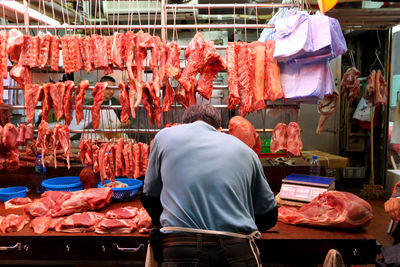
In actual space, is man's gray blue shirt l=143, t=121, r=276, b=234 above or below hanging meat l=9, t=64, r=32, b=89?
below

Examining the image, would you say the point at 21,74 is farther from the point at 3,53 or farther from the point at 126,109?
the point at 126,109

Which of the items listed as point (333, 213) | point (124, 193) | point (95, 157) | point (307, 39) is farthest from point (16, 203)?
point (307, 39)

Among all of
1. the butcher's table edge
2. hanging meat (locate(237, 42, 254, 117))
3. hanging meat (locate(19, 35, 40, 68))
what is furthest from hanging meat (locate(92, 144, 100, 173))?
hanging meat (locate(237, 42, 254, 117))

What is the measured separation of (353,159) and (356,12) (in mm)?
3967

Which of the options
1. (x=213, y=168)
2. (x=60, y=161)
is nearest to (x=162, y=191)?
(x=213, y=168)

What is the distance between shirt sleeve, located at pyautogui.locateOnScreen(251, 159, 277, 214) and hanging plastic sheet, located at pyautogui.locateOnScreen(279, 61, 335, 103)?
1642 millimetres

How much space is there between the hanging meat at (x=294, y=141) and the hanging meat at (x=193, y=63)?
1249 mm

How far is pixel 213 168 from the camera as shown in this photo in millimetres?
2189

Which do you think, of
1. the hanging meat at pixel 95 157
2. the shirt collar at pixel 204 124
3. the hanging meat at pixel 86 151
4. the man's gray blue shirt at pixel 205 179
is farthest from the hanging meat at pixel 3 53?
the shirt collar at pixel 204 124

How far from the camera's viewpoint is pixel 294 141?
3928 mm

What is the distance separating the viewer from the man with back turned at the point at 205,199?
215 cm

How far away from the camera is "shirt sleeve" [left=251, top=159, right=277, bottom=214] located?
238 centimetres

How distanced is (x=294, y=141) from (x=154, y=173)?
2.05 metres

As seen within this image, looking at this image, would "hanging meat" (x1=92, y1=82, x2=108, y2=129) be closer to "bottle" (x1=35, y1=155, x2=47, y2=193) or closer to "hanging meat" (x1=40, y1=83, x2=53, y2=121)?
"hanging meat" (x1=40, y1=83, x2=53, y2=121)
